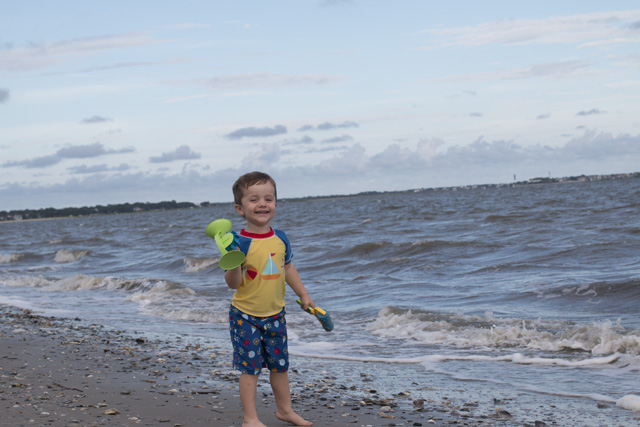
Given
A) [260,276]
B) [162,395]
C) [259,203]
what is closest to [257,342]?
[260,276]

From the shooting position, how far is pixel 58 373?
6.01 meters

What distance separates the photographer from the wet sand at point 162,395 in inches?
177

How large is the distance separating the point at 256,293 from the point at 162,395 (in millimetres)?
1579

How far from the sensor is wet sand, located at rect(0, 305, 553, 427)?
4508mm

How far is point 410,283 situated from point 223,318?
4316mm

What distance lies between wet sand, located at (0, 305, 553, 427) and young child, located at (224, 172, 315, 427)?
17.9 inches

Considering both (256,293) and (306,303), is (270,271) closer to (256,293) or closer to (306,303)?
(256,293)

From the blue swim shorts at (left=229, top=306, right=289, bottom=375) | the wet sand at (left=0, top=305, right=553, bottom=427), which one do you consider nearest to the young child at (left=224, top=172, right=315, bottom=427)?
the blue swim shorts at (left=229, top=306, right=289, bottom=375)

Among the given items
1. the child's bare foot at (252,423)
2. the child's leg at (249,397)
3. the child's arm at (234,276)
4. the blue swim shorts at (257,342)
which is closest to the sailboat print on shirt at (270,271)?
the child's arm at (234,276)

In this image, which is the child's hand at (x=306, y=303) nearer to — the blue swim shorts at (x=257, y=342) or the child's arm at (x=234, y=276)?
the blue swim shorts at (x=257, y=342)

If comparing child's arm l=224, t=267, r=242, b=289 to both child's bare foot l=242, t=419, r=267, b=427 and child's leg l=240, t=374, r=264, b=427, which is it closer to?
child's leg l=240, t=374, r=264, b=427

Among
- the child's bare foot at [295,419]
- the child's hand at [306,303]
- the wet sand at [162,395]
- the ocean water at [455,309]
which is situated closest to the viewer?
the child's hand at [306,303]

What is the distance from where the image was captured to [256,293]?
13.8 feet

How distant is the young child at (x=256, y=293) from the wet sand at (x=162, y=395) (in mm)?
454
